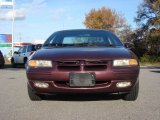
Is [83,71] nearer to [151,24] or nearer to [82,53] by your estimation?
[82,53]

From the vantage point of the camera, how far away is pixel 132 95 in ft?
25.0

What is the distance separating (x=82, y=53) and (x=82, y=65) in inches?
12.1

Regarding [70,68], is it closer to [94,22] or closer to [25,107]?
[25,107]

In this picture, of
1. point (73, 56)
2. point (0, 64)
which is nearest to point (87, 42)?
point (73, 56)

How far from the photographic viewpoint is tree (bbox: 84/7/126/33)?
263ft

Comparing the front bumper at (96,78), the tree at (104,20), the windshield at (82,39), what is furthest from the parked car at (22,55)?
the tree at (104,20)

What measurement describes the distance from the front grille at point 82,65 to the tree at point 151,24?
48.8 m

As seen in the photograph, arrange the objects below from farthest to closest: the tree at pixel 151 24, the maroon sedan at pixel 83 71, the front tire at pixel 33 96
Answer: the tree at pixel 151 24 → the front tire at pixel 33 96 → the maroon sedan at pixel 83 71

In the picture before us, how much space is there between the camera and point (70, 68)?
7.07m

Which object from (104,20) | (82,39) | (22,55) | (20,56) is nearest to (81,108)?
(82,39)

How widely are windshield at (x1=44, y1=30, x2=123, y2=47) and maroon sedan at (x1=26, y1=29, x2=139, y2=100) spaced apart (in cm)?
75

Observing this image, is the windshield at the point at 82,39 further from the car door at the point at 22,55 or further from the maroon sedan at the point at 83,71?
the car door at the point at 22,55

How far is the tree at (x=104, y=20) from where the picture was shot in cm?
8025

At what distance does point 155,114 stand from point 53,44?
2.97m
